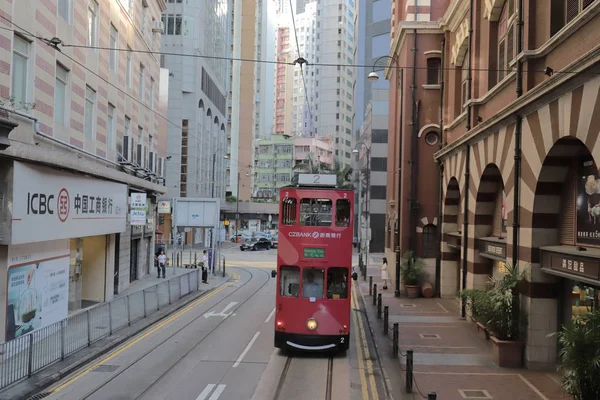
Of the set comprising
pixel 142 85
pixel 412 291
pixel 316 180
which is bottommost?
pixel 412 291

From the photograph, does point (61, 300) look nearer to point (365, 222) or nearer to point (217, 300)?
point (217, 300)

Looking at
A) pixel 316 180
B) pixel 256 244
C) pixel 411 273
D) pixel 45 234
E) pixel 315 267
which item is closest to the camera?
pixel 315 267

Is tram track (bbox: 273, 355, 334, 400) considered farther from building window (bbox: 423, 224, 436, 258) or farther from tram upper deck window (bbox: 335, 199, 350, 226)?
building window (bbox: 423, 224, 436, 258)

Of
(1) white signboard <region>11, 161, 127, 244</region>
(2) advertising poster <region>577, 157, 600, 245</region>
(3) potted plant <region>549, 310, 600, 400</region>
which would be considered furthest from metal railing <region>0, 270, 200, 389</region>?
(2) advertising poster <region>577, 157, 600, 245</region>

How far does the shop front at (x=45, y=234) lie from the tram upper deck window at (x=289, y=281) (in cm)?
637

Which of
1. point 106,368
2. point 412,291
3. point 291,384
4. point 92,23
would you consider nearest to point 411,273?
point 412,291

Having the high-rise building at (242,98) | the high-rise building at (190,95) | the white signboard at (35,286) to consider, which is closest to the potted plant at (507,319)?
the white signboard at (35,286)

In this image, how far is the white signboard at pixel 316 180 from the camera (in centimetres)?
1476

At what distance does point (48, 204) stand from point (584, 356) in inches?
517

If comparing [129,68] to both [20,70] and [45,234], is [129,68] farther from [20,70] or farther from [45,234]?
[45,234]

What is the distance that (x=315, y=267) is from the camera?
14227mm

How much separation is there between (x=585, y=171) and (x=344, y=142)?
11821 centimetres

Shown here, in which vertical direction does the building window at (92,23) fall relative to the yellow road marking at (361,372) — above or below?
above

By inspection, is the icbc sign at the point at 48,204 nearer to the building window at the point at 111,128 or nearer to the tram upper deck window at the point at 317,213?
the tram upper deck window at the point at 317,213
